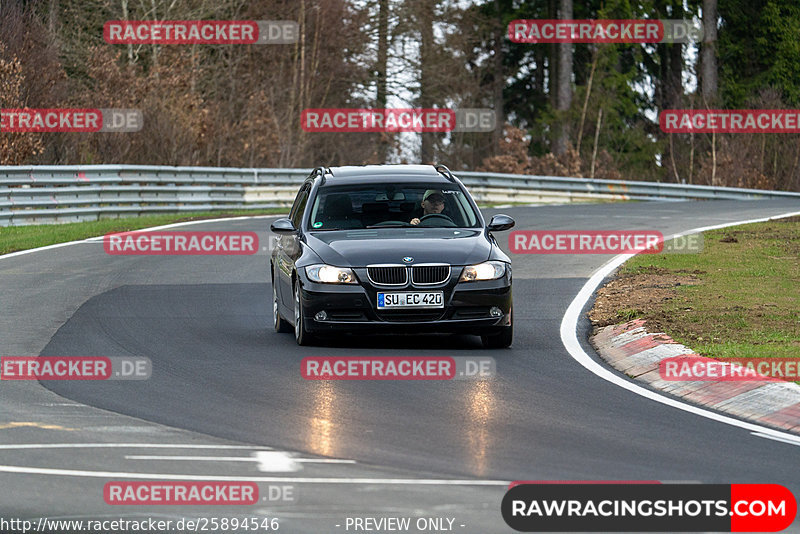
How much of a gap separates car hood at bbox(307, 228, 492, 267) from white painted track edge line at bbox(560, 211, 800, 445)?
1.27 m

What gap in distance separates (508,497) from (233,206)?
25187 millimetres

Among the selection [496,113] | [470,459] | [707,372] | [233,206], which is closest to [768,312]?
[707,372]

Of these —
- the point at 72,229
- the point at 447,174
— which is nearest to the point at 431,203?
the point at 447,174

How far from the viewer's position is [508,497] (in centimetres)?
721

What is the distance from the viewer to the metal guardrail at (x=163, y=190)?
2697 centimetres

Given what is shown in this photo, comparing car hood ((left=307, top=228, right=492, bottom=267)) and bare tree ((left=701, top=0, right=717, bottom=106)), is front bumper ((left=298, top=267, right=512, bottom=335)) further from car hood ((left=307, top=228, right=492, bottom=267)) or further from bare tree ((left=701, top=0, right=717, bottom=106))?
bare tree ((left=701, top=0, right=717, bottom=106))

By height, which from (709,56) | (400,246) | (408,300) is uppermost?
(709,56)

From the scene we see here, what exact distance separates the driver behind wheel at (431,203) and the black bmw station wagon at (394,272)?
13mm

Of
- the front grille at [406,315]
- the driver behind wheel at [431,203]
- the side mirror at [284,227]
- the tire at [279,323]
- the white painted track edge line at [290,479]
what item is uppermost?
the driver behind wheel at [431,203]

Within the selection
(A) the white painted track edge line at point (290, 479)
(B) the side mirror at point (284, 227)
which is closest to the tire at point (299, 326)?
(B) the side mirror at point (284, 227)

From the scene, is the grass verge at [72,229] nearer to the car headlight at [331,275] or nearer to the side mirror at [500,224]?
the car headlight at [331,275]

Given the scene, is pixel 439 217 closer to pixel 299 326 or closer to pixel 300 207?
pixel 300 207

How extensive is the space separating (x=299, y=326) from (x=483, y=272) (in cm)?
175

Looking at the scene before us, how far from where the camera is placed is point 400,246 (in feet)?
42.1
